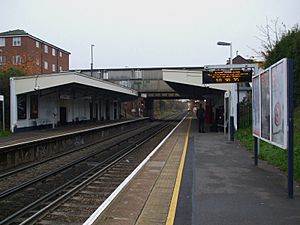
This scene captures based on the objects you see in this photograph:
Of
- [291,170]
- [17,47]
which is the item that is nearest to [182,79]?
[291,170]

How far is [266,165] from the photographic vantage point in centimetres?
1152

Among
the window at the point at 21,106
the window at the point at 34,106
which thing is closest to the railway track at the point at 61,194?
the window at the point at 21,106

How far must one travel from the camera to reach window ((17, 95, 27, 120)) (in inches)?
1140

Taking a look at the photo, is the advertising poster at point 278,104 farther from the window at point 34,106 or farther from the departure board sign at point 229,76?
the window at point 34,106

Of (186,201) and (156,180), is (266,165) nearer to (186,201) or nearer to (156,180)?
(156,180)

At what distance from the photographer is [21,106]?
29.3m

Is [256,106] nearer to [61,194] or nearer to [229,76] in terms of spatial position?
[61,194]

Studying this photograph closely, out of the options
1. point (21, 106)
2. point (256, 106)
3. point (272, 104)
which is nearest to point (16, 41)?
point (21, 106)

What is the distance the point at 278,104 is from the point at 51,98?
30.1m

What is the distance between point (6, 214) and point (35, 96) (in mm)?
24823

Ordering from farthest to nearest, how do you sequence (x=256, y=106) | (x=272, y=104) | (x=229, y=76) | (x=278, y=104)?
(x=229, y=76) < (x=256, y=106) < (x=272, y=104) < (x=278, y=104)

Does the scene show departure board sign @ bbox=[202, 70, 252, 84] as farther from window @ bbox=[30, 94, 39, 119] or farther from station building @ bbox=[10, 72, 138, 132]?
window @ bbox=[30, 94, 39, 119]

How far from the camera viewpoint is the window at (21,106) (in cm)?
2895

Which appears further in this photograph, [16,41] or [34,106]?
[16,41]
